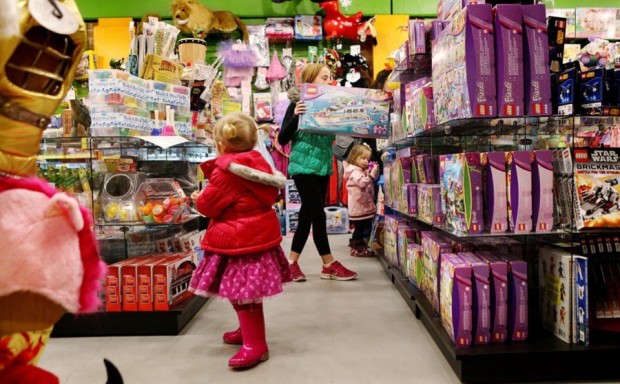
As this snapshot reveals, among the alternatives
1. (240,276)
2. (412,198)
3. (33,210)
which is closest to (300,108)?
(412,198)

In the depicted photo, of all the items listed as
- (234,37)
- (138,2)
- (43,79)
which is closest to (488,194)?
(43,79)

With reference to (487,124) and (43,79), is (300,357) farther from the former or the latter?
(43,79)

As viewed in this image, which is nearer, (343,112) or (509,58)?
(509,58)

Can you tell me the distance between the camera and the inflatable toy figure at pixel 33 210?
2.12 feet

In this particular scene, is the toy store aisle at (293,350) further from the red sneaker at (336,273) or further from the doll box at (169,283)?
the red sneaker at (336,273)

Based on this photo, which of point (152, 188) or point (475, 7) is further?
point (152, 188)

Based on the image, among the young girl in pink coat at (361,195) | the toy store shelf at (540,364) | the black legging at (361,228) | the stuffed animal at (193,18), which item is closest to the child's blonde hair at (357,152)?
the young girl in pink coat at (361,195)

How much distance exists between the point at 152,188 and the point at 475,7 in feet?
5.78

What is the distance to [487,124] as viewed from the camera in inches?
90.8

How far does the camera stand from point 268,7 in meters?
6.95

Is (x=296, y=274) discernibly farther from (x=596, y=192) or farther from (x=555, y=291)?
(x=596, y=192)

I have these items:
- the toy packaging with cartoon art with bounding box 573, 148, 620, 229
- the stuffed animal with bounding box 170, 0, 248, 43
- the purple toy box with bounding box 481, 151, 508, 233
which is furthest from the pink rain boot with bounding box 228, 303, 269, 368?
the stuffed animal with bounding box 170, 0, 248, 43

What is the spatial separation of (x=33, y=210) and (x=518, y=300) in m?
1.70

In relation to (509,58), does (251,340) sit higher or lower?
lower
